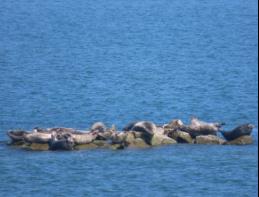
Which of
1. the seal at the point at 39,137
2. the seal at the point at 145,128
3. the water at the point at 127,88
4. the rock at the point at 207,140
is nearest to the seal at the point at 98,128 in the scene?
the seal at the point at 145,128

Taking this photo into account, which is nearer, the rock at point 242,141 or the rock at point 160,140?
the rock at point 160,140

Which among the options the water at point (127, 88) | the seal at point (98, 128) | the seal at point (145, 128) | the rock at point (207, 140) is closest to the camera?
the water at point (127, 88)

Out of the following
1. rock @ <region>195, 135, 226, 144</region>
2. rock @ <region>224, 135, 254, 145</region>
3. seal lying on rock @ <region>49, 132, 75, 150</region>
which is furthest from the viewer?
rock @ <region>224, 135, 254, 145</region>

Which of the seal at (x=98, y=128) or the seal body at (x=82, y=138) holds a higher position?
the seal at (x=98, y=128)

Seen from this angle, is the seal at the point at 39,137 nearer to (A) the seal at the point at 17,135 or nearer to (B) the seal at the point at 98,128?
(A) the seal at the point at 17,135

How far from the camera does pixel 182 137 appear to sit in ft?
189

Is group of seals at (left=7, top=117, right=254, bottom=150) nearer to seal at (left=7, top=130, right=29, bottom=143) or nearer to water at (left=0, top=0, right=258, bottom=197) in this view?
seal at (left=7, top=130, right=29, bottom=143)

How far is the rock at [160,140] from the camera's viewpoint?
57000 mm

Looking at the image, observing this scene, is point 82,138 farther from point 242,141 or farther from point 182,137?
point 242,141

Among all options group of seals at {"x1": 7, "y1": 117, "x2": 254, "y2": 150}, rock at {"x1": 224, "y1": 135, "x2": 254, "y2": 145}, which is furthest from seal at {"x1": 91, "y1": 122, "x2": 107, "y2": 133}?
rock at {"x1": 224, "y1": 135, "x2": 254, "y2": 145}

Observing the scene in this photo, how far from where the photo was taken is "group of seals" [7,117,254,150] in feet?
186

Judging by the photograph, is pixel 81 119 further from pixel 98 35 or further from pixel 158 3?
pixel 158 3

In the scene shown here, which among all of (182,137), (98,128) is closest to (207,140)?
(182,137)

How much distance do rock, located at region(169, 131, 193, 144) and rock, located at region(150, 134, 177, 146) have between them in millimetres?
219
